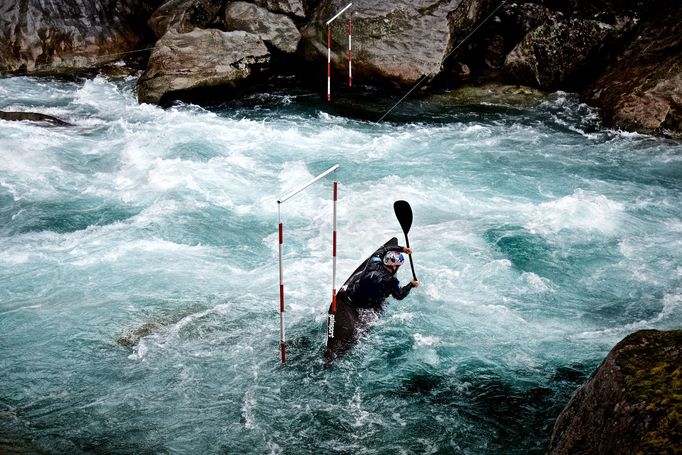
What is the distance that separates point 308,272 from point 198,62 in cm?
612

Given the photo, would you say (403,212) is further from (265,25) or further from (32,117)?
(265,25)

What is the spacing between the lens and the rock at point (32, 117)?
33.1ft

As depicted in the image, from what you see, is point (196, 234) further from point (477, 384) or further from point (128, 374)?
point (477, 384)

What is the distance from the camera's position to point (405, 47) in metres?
11.2

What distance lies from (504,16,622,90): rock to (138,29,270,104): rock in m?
4.80

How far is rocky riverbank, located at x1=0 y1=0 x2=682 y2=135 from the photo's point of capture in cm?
1095

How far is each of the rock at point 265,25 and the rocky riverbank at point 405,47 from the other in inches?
0.8

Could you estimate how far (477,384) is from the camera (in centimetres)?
504

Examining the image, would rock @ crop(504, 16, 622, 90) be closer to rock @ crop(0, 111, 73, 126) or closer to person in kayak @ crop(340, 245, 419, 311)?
person in kayak @ crop(340, 245, 419, 311)

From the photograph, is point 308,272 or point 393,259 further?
point 308,272

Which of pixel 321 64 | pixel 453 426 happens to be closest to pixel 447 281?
pixel 453 426

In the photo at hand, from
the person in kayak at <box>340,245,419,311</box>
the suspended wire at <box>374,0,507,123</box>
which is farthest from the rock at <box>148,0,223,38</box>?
the person in kayak at <box>340,245,419,311</box>

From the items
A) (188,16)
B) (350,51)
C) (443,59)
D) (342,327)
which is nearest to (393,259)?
(342,327)

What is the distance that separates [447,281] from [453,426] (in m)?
2.16
